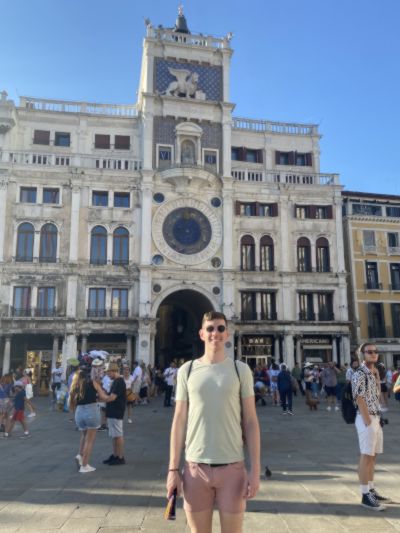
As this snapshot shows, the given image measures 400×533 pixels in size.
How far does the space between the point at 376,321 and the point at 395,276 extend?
13.9 ft

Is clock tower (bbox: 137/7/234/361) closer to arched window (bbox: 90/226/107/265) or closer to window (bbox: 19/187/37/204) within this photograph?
arched window (bbox: 90/226/107/265)

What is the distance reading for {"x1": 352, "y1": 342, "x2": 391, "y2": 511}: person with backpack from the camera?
597cm

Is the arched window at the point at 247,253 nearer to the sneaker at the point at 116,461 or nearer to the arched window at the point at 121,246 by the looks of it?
the arched window at the point at 121,246

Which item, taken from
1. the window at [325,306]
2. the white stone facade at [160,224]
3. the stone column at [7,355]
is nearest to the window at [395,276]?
the white stone facade at [160,224]

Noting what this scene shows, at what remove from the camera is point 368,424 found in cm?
598

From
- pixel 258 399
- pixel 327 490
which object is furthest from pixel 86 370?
pixel 258 399

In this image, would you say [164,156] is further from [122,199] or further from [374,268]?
[374,268]

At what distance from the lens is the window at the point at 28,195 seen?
32.4 m

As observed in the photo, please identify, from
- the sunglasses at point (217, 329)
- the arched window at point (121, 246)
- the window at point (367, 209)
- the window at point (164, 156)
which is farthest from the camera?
the window at point (367, 209)

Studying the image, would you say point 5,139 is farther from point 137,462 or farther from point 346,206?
point 137,462

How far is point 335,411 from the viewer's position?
704 inches

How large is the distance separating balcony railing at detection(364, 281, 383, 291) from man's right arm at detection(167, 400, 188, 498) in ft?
121

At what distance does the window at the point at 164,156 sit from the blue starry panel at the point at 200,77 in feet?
14.9

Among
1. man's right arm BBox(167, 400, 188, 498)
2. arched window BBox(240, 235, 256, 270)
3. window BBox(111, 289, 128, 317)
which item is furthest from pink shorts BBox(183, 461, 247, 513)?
arched window BBox(240, 235, 256, 270)
